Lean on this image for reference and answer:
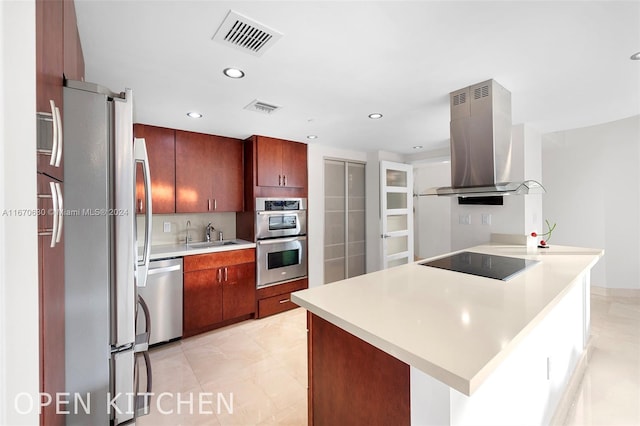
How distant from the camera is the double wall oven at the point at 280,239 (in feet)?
10.8

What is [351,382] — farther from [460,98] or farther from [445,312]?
[460,98]

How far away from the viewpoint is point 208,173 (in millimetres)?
3217

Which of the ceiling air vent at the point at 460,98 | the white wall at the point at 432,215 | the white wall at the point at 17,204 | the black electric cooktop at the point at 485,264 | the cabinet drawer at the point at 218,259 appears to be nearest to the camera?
the white wall at the point at 17,204

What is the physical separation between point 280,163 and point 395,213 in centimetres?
204

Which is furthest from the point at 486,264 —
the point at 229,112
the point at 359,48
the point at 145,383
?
the point at 145,383

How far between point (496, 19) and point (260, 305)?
3.24 meters

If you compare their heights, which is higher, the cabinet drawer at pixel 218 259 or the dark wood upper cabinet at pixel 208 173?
the dark wood upper cabinet at pixel 208 173

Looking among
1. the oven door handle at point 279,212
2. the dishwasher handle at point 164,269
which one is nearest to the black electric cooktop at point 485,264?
the oven door handle at point 279,212

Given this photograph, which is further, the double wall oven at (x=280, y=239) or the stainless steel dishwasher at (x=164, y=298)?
the double wall oven at (x=280, y=239)

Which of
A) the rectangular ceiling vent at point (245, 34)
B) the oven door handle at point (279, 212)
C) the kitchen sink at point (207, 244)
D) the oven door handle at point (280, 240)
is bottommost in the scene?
the kitchen sink at point (207, 244)

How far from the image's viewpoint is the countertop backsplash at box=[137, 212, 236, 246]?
10.3 ft

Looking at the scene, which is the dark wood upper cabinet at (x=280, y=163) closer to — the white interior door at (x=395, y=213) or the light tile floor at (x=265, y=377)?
the white interior door at (x=395, y=213)

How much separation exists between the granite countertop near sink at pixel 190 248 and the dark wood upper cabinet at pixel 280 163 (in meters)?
0.79

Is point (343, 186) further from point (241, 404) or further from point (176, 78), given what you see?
point (241, 404)
